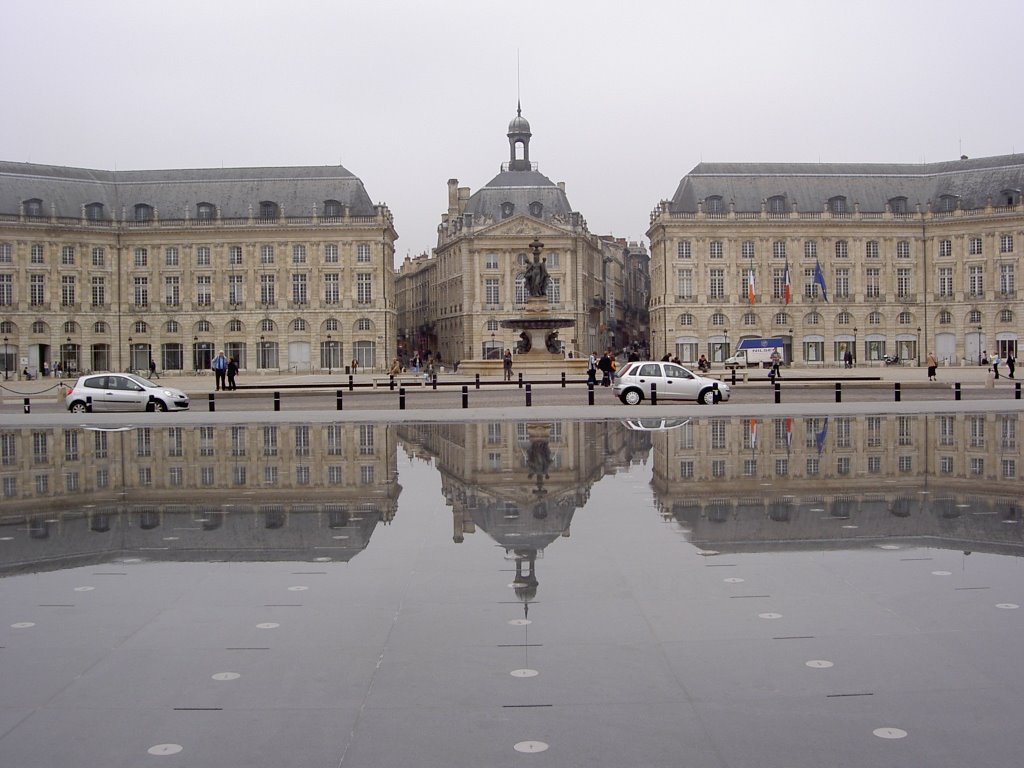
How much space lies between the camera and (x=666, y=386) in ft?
115

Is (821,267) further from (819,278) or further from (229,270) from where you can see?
(229,270)

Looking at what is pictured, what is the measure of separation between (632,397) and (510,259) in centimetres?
6901

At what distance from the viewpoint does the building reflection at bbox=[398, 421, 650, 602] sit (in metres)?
11.2

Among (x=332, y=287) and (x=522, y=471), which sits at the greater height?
(x=332, y=287)

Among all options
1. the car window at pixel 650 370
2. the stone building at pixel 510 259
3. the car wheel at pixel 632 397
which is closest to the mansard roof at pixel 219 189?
the stone building at pixel 510 259

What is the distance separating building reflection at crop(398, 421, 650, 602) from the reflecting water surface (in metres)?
0.09

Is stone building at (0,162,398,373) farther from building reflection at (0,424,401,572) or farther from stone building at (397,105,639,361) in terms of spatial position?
building reflection at (0,424,401,572)

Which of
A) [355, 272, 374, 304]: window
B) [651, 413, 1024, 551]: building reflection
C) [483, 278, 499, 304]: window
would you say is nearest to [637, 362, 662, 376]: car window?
[651, 413, 1024, 551]: building reflection

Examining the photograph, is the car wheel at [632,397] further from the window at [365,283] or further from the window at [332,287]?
the window at [332,287]

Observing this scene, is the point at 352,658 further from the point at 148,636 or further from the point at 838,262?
the point at 838,262

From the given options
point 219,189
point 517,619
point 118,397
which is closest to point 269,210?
point 219,189

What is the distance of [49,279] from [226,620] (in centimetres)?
8896

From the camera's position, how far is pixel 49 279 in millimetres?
89250

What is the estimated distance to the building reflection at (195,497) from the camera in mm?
10734
